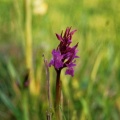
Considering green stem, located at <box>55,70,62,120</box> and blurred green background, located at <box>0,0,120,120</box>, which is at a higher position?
blurred green background, located at <box>0,0,120,120</box>

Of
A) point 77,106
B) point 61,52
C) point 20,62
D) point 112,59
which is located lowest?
point 61,52

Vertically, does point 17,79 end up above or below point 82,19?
below

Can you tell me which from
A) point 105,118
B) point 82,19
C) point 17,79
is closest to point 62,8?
point 82,19

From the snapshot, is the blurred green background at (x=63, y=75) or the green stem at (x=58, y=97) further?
the blurred green background at (x=63, y=75)

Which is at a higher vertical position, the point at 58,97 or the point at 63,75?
the point at 63,75

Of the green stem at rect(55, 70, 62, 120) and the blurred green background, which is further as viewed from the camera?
the blurred green background

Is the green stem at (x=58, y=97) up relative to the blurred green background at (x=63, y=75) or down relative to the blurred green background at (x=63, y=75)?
down

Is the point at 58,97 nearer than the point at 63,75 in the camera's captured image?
Yes

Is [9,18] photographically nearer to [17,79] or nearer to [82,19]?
[82,19]
